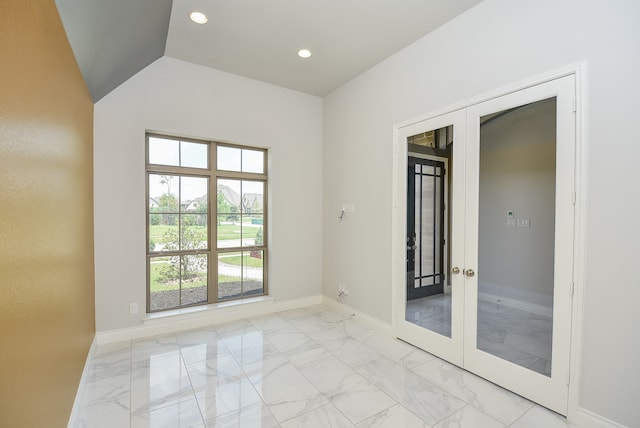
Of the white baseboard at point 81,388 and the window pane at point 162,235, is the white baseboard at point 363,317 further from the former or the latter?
the white baseboard at point 81,388

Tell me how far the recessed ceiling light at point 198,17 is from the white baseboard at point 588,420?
4.50 meters

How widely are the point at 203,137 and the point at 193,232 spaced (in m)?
1.28

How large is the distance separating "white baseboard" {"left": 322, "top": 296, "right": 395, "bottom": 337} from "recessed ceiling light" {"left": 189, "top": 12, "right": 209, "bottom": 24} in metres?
3.87

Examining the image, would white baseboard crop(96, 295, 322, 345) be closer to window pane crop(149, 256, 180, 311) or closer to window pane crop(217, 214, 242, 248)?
window pane crop(149, 256, 180, 311)

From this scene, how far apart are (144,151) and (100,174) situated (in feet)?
1.69

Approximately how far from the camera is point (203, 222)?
3.90 metres

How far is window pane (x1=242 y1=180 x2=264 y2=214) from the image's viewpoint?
167 inches

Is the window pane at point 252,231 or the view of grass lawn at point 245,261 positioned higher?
the window pane at point 252,231

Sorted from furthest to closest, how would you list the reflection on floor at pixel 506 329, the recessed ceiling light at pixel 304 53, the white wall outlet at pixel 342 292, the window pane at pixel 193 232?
1. the white wall outlet at pixel 342 292
2. the window pane at pixel 193 232
3. the recessed ceiling light at pixel 304 53
4. the reflection on floor at pixel 506 329

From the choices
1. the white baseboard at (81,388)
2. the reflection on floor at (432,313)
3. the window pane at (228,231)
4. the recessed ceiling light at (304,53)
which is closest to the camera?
the white baseboard at (81,388)

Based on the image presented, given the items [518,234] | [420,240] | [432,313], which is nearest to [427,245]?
[420,240]

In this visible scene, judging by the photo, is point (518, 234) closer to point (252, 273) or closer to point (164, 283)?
point (252, 273)

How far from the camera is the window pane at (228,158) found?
4.03 m

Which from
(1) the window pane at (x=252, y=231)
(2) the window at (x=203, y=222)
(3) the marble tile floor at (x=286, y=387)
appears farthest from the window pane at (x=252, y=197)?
(3) the marble tile floor at (x=286, y=387)
